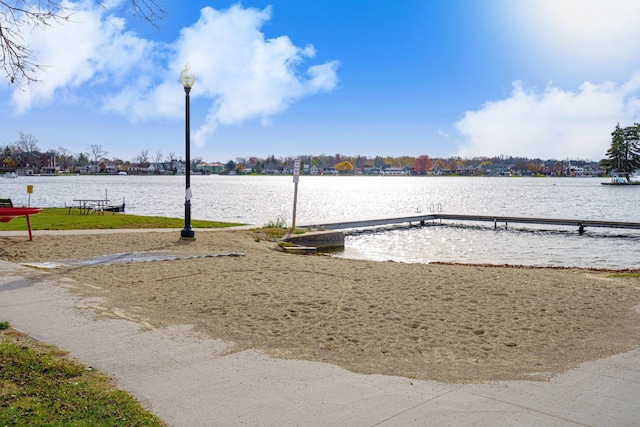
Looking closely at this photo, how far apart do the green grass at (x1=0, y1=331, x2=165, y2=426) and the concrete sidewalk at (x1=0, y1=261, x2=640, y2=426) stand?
18cm

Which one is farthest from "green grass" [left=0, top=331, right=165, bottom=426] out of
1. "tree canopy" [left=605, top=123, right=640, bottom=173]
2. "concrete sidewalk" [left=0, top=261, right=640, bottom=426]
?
"tree canopy" [left=605, top=123, right=640, bottom=173]

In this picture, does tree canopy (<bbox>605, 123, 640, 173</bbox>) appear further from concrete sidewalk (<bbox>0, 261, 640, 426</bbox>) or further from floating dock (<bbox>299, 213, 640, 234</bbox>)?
concrete sidewalk (<bbox>0, 261, 640, 426</bbox>)

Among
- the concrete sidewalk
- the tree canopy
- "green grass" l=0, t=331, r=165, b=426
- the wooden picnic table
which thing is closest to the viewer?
"green grass" l=0, t=331, r=165, b=426

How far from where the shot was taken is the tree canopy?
133875 mm

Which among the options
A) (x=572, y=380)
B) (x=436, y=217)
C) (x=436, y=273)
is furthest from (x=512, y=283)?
(x=436, y=217)

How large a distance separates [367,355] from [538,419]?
6.70ft

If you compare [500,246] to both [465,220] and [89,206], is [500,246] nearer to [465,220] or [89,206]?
[465,220]

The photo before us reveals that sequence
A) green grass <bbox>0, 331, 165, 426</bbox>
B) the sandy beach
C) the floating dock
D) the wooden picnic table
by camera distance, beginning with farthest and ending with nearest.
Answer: the floating dock, the wooden picnic table, the sandy beach, green grass <bbox>0, 331, 165, 426</bbox>

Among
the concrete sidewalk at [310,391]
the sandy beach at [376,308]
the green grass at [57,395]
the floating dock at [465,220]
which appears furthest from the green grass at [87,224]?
the green grass at [57,395]

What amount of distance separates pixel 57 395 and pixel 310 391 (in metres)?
2.11

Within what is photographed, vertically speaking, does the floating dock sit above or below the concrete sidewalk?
below

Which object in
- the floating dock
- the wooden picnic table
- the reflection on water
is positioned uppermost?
the wooden picnic table

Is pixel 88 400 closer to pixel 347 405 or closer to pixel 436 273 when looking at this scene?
pixel 347 405

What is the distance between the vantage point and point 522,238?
3053 cm
